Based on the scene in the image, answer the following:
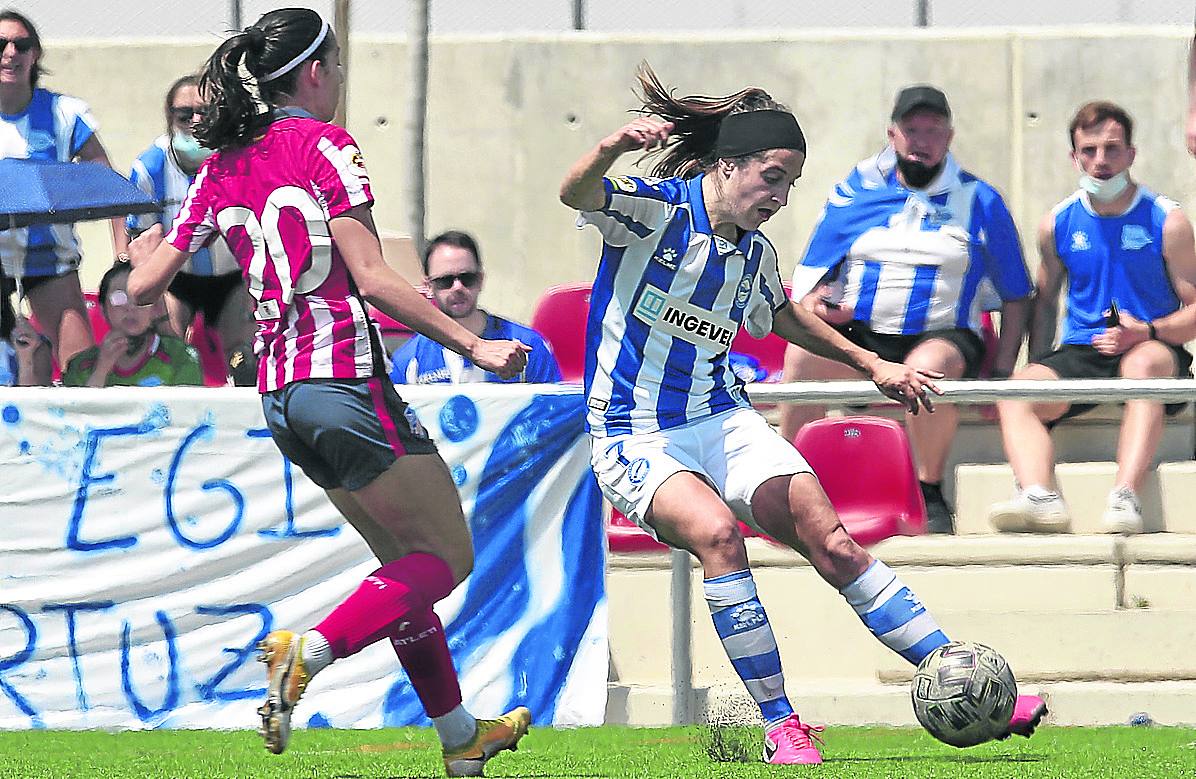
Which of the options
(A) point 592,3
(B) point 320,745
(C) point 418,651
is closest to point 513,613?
(B) point 320,745

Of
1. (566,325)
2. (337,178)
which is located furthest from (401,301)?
(566,325)

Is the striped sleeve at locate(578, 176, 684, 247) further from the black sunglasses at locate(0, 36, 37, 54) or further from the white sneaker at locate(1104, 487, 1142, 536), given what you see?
the black sunglasses at locate(0, 36, 37, 54)

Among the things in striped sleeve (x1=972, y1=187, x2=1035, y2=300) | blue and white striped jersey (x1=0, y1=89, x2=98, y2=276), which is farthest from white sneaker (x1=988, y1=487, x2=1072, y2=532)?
blue and white striped jersey (x1=0, y1=89, x2=98, y2=276)

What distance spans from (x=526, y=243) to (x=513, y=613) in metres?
7.60

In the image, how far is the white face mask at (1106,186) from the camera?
806 centimetres

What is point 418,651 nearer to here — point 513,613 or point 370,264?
point 370,264

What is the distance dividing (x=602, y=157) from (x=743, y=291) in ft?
2.51

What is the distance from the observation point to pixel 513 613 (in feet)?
22.1

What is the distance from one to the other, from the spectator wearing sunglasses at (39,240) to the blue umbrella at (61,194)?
11.9 inches

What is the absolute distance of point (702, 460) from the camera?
562 centimetres

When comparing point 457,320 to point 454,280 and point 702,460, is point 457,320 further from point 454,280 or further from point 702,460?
point 702,460

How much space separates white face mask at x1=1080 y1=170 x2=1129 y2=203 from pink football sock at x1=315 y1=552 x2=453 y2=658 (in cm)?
422

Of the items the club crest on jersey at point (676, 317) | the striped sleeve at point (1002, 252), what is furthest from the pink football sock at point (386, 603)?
the striped sleeve at point (1002, 252)

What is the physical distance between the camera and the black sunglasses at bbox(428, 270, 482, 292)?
7.73 m
